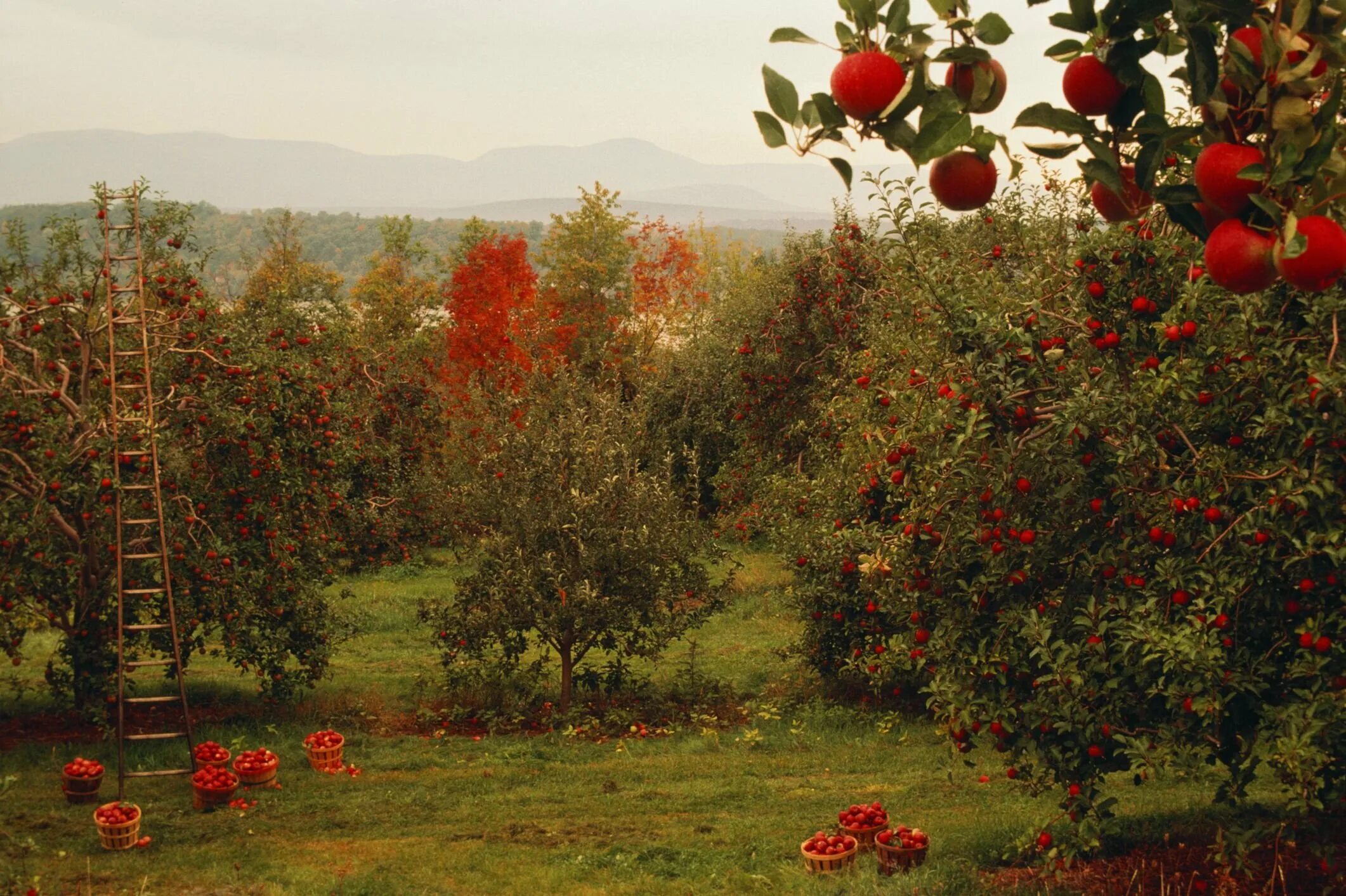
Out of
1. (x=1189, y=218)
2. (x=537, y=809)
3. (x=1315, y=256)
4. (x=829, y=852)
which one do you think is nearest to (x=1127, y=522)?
(x=829, y=852)

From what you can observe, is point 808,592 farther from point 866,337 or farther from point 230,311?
point 230,311

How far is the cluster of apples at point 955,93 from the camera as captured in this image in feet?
5.54

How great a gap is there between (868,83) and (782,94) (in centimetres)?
13

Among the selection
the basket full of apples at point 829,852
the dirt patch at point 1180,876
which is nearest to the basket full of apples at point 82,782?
the basket full of apples at point 829,852

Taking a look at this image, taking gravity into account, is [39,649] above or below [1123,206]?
below

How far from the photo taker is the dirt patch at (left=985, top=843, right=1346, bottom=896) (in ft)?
19.1

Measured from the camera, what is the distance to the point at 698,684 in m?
13.3

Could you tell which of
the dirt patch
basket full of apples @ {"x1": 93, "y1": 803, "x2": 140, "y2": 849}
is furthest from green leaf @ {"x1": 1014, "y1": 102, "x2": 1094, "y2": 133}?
basket full of apples @ {"x1": 93, "y1": 803, "x2": 140, "y2": 849}

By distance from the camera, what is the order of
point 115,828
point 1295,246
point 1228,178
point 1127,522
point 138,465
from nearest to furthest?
1. point 1295,246
2. point 1228,178
3. point 1127,522
4. point 115,828
5. point 138,465

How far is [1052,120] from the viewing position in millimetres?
1849

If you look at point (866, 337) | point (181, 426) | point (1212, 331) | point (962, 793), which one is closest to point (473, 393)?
point (866, 337)

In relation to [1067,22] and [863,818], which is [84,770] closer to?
[863,818]

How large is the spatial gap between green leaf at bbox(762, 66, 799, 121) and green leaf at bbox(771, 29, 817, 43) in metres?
0.05

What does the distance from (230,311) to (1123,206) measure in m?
11.9
